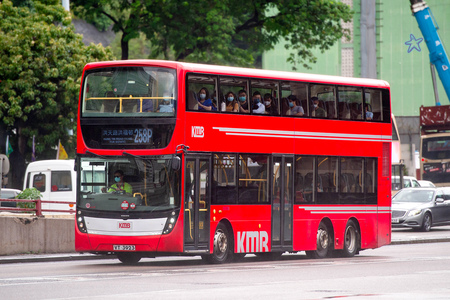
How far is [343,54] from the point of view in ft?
236

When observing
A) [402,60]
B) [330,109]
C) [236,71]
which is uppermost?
[402,60]

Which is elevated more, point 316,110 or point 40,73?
point 40,73

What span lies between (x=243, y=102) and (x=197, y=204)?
250cm

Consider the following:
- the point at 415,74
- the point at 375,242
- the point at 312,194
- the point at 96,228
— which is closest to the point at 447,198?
the point at 375,242

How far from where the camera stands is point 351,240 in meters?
22.8

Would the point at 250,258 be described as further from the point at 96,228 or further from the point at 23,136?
the point at 23,136

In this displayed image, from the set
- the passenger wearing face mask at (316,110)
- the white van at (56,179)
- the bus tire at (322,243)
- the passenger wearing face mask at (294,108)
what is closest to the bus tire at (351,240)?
the bus tire at (322,243)

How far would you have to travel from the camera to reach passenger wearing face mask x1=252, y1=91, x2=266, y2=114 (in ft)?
65.4

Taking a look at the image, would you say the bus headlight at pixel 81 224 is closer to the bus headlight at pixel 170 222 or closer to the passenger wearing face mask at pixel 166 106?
the bus headlight at pixel 170 222

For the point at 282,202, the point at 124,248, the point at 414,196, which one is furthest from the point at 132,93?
the point at 414,196

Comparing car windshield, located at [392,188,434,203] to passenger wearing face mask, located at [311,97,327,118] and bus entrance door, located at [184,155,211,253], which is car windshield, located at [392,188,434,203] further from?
bus entrance door, located at [184,155,211,253]

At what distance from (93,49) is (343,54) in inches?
1339

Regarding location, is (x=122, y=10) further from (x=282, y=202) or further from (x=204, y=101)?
(x=204, y=101)

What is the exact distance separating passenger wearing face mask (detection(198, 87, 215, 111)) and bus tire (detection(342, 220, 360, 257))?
5.48m
